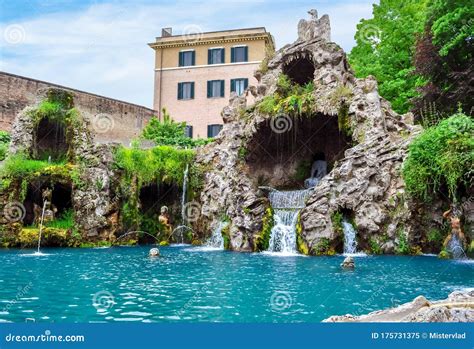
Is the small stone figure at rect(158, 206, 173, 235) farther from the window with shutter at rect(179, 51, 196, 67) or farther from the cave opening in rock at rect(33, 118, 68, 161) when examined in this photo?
the window with shutter at rect(179, 51, 196, 67)

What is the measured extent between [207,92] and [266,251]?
26.1 meters

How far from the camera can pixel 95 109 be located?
37000mm

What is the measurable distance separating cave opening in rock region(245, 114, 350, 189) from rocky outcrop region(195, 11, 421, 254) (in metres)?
0.09

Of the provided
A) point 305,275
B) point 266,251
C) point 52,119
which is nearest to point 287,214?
point 266,251

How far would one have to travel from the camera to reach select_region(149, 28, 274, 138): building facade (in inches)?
1599

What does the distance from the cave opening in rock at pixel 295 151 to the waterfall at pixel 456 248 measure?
9.63m

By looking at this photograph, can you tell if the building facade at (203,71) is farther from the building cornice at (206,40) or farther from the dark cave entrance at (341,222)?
the dark cave entrance at (341,222)

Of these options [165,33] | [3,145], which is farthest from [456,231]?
[165,33]

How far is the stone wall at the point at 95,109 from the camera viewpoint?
3238cm

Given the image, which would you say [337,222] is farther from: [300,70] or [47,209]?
[47,209]

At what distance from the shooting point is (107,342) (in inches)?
171

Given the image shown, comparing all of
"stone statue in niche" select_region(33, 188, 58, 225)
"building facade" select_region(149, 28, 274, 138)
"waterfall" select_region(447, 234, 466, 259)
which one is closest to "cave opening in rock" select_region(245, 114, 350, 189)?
"stone statue in niche" select_region(33, 188, 58, 225)

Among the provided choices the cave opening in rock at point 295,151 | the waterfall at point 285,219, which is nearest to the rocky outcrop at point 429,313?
the waterfall at point 285,219

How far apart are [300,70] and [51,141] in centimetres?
1385
